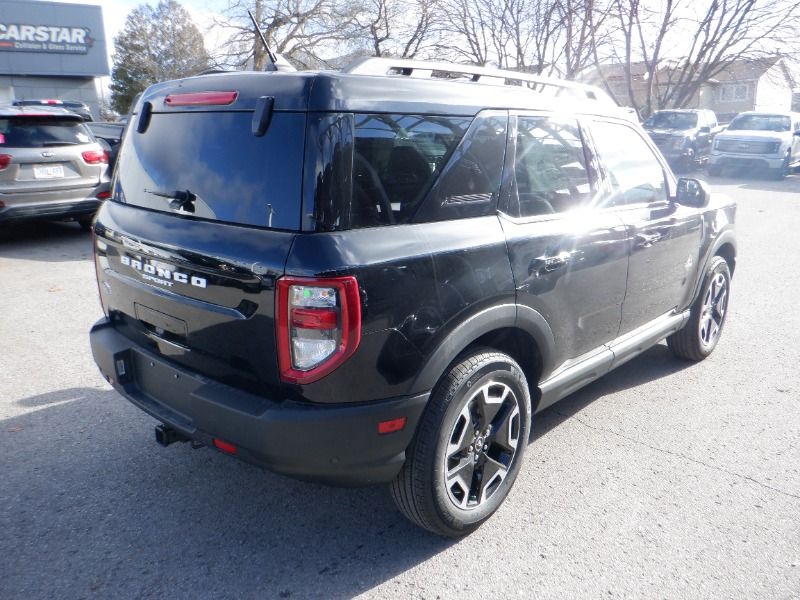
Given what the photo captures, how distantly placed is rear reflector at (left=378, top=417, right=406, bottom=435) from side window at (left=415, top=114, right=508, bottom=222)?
0.78 meters

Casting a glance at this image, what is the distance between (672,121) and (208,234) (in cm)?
2219

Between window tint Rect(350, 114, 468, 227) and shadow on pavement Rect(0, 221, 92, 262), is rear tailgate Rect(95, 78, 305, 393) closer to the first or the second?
window tint Rect(350, 114, 468, 227)

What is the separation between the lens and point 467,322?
2582mm

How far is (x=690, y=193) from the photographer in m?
4.23

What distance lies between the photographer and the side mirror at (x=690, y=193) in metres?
4.23

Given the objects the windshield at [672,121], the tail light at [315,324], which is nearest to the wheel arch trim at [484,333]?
the tail light at [315,324]

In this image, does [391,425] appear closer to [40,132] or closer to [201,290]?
[201,290]

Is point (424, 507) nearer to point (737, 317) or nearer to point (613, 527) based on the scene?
point (613, 527)

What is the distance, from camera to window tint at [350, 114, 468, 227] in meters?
2.33

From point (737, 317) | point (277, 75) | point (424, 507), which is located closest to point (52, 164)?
point (277, 75)

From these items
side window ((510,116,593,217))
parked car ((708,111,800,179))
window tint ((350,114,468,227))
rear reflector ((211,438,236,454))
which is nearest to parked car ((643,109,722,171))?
parked car ((708,111,800,179))

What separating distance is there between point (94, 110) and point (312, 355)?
36603mm

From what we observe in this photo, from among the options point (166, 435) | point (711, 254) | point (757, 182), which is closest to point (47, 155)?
point (166, 435)

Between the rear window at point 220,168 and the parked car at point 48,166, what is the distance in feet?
19.6
